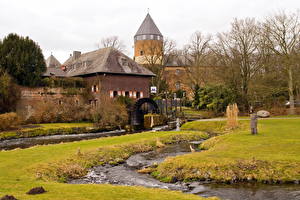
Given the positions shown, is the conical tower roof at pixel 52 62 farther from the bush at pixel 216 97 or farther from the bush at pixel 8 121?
the bush at pixel 8 121

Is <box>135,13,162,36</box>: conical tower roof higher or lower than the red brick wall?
higher

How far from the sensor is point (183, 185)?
1159 centimetres

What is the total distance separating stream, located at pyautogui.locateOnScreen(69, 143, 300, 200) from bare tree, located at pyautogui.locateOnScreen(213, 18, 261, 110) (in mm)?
23507

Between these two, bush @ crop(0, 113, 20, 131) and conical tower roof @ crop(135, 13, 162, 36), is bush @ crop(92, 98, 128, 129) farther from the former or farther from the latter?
conical tower roof @ crop(135, 13, 162, 36)

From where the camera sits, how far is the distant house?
136 ft

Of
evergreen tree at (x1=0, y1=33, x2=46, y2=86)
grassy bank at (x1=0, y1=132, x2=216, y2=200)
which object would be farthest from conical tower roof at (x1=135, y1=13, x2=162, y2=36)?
grassy bank at (x1=0, y1=132, x2=216, y2=200)

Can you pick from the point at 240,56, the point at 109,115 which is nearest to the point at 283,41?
the point at 240,56

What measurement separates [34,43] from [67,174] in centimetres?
2984

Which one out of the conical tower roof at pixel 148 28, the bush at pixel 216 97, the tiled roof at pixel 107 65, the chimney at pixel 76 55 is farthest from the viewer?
the conical tower roof at pixel 148 28

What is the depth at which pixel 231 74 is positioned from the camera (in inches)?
1494

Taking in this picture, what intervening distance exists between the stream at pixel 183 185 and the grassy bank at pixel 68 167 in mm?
1026

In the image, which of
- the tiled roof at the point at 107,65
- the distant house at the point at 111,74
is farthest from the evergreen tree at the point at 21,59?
the tiled roof at the point at 107,65

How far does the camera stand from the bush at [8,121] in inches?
1185

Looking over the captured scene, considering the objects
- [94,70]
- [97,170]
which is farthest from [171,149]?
[94,70]
